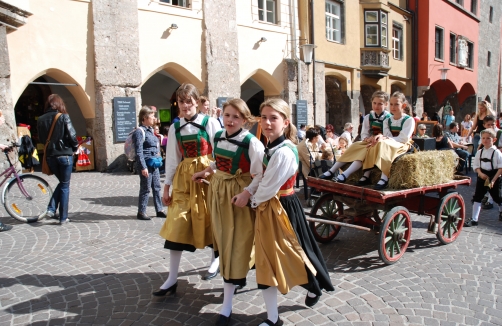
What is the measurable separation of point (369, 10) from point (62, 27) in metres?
13.4

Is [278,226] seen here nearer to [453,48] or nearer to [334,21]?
[334,21]

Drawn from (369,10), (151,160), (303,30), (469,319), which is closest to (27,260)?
(151,160)

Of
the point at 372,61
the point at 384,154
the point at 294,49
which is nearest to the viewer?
the point at 384,154

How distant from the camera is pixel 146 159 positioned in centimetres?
647

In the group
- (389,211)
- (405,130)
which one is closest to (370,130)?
(405,130)

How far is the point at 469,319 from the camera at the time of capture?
3244mm

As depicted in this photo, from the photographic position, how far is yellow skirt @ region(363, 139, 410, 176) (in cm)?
478

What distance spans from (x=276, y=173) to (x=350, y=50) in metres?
16.2

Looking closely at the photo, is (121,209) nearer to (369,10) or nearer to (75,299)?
(75,299)

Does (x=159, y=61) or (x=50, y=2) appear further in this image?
(x=159, y=61)

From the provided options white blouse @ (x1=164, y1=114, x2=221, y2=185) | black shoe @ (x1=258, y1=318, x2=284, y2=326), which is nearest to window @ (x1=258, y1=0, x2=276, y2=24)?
white blouse @ (x1=164, y1=114, x2=221, y2=185)

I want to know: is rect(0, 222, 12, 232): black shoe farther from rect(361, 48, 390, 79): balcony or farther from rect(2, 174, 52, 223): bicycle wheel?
rect(361, 48, 390, 79): balcony

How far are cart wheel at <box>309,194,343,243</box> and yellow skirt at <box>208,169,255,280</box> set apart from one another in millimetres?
2143

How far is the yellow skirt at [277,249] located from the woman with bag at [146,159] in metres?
3.65
